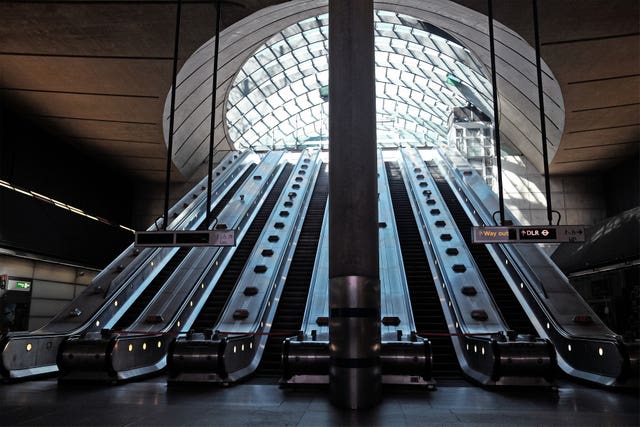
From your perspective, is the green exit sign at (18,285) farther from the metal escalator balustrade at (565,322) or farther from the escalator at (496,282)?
the metal escalator balustrade at (565,322)

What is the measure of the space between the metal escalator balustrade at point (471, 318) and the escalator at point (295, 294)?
3556 millimetres

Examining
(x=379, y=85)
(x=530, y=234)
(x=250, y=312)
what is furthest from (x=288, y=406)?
(x=379, y=85)

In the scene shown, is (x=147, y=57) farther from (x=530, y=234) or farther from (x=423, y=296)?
(x=530, y=234)

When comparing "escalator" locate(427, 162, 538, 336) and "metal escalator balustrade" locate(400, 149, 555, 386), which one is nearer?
"metal escalator balustrade" locate(400, 149, 555, 386)

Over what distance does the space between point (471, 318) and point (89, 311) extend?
8733mm

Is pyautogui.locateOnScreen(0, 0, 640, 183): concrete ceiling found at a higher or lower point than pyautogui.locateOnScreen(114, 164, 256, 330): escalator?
higher

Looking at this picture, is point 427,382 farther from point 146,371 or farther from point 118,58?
point 118,58

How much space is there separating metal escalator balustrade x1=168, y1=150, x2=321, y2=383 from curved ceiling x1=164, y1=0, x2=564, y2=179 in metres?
5.73

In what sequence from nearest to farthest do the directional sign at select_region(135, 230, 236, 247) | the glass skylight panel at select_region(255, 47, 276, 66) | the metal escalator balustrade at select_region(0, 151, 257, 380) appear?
the metal escalator balustrade at select_region(0, 151, 257, 380) → the directional sign at select_region(135, 230, 236, 247) → the glass skylight panel at select_region(255, 47, 276, 66)

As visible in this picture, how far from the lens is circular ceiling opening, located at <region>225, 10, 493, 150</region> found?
87.9 ft

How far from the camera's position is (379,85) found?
39.9 meters

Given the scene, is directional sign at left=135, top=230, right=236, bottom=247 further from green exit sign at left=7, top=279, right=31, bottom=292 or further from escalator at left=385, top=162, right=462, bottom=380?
green exit sign at left=7, top=279, right=31, bottom=292

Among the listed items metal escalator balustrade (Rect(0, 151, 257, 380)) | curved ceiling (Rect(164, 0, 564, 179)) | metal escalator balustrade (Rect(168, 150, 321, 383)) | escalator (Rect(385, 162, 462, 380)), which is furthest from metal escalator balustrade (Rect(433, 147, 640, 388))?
metal escalator balustrade (Rect(0, 151, 257, 380))

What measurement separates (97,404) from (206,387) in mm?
2052
